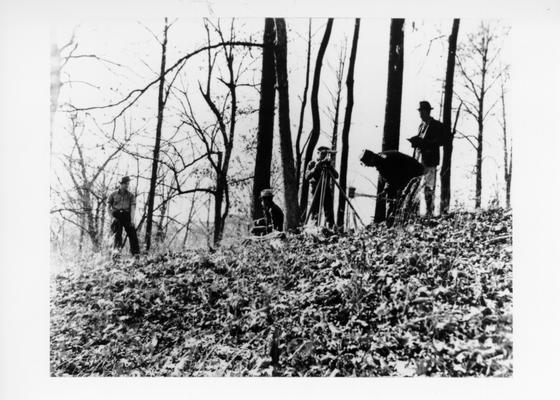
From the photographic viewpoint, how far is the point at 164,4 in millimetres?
5906

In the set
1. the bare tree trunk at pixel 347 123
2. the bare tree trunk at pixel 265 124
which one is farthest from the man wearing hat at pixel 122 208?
the bare tree trunk at pixel 347 123

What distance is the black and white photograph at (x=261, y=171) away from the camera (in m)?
5.79

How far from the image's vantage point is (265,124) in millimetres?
5973

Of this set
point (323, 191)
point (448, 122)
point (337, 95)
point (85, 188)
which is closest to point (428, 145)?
point (448, 122)

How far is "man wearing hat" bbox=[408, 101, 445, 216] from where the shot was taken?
592 cm

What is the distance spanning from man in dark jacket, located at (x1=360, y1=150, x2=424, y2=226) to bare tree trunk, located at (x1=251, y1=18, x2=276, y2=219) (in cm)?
95

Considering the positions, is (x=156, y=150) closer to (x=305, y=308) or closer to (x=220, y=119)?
(x=220, y=119)

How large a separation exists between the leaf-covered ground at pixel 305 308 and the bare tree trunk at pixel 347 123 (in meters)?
0.32

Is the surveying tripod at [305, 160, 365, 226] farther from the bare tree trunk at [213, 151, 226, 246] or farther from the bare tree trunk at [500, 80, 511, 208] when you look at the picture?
the bare tree trunk at [500, 80, 511, 208]

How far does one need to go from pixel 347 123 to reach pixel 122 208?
93.8 inches

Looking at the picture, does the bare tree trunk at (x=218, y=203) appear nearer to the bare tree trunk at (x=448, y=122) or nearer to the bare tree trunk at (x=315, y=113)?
the bare tree trunk at (x=315, y=113)

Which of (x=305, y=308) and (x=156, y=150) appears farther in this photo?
(x=156, y=150)

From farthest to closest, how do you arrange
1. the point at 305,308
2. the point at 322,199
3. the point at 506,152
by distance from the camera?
the point at 322,199 < the point at 506,152 < the point at 305,308

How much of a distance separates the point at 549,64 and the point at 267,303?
141 inches
